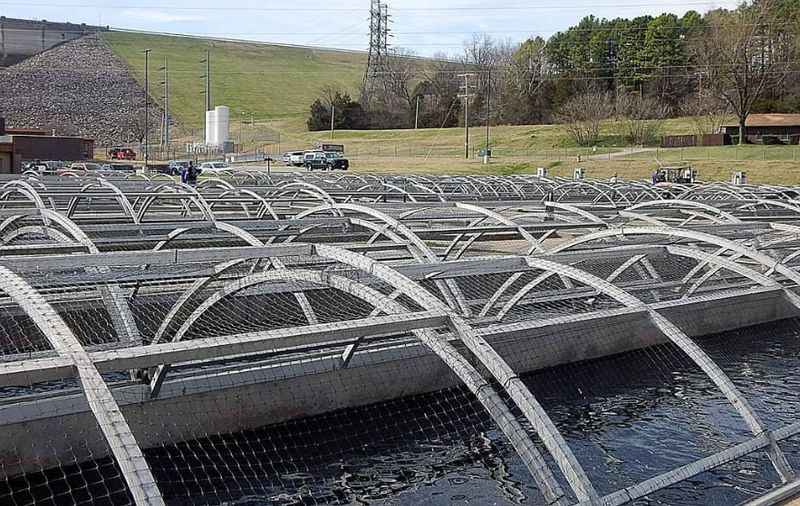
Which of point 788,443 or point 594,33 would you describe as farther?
point 594,33

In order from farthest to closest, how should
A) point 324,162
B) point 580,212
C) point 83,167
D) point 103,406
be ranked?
point 324,162
point 83,167
point 580,212
point 103,406

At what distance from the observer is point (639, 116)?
7688 cm

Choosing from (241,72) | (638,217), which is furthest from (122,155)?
(638,217)

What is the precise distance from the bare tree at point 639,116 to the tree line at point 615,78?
0.39 ft

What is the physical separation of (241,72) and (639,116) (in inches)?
2563

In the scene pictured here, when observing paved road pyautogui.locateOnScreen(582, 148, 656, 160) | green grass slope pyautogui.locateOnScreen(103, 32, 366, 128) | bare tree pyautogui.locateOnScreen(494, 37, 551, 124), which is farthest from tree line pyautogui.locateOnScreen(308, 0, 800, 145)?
green grass slope pyautogui.locateOnScreen(103, 32, 366, 128)

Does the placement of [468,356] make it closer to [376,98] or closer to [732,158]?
[732,158]

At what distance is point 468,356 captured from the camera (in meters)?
9.27

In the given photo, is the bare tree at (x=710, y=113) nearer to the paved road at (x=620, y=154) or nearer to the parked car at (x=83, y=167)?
the paved road at (x=620, y=154)

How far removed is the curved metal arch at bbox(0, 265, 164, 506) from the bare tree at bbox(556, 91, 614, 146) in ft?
229

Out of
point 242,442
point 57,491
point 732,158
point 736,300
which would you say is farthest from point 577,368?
point 732,158

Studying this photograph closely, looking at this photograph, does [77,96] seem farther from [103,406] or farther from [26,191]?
[103,406]

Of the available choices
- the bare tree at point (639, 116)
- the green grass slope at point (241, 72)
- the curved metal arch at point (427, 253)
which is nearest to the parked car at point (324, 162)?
the bare tree at point (639, 116)

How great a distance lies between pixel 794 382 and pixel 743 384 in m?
0.69
